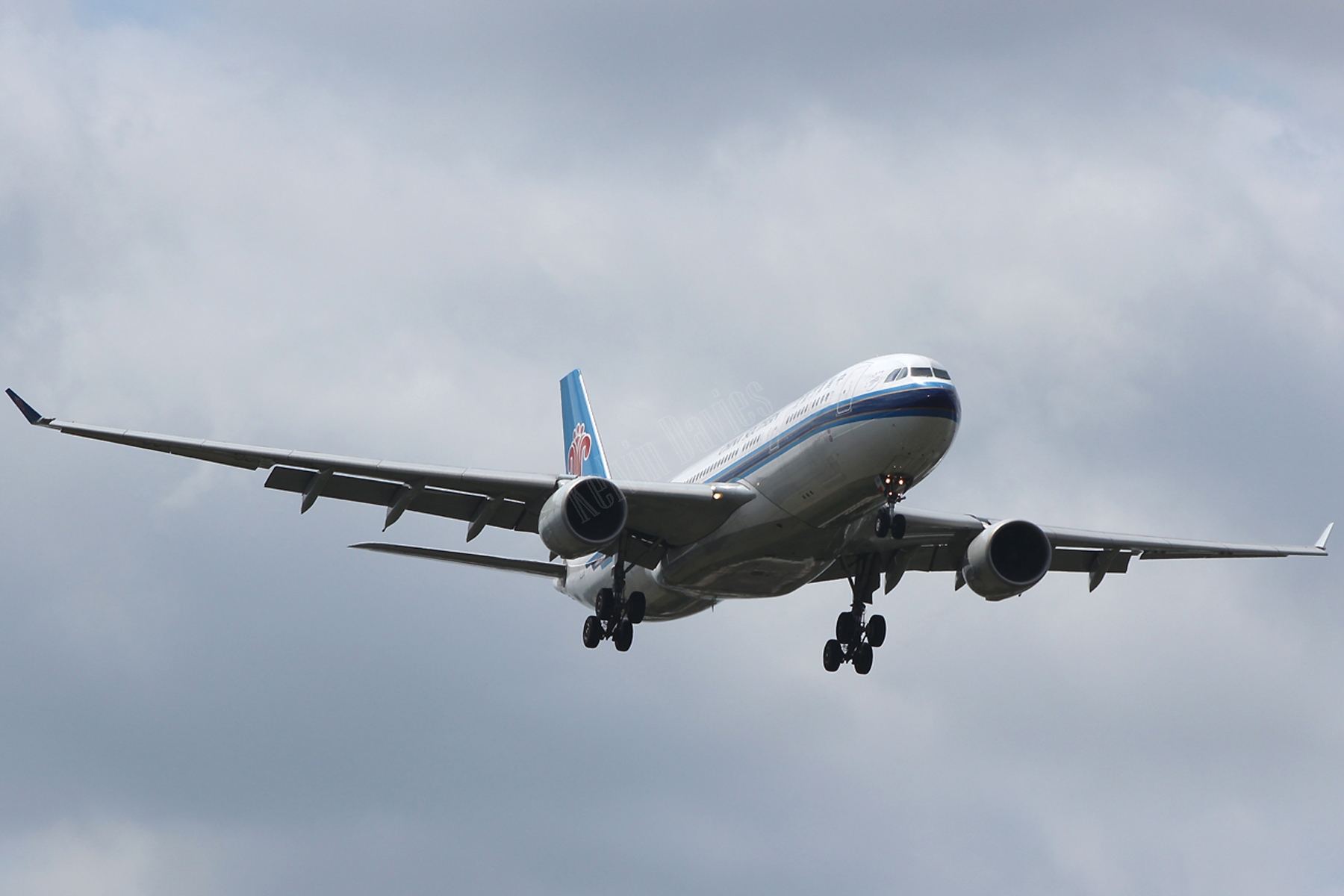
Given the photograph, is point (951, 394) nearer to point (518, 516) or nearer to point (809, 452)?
point (809, 452)

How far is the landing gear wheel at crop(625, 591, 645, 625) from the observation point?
3947 centimetres

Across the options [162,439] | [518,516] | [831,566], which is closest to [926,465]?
[831,566]

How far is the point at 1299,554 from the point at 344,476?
24269mm

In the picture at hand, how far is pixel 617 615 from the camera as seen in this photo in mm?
39094

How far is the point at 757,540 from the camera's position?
118ft

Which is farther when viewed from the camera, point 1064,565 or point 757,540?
point 1064,565

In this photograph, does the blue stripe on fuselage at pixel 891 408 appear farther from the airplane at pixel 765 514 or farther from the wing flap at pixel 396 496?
the wing flap at pixel 396 496

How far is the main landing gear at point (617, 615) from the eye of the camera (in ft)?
128

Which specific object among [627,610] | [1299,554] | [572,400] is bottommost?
[627,610]

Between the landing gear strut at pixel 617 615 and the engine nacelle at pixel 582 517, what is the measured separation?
400cm

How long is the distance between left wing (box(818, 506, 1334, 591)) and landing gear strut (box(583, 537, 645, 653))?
5.19 m

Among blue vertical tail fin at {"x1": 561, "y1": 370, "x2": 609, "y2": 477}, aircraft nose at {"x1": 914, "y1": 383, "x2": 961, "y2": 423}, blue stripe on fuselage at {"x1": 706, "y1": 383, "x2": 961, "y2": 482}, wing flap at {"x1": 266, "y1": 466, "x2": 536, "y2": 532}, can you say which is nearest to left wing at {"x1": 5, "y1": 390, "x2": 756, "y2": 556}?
wing flap at {"x1": 266, "y1": 466, "x2": 536, "y2": 532}

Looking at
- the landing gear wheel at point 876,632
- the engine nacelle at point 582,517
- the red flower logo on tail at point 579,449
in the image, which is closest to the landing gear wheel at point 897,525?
the engine nacelle at point 582,517

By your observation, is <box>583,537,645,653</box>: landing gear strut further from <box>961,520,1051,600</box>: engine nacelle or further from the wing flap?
<box>961,520,1051,600</box>: engine nacelle
